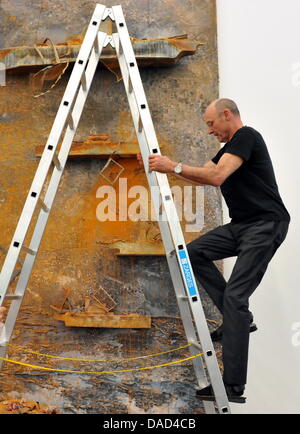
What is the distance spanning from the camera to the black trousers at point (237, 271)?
215 cm

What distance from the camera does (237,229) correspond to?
2391 mm

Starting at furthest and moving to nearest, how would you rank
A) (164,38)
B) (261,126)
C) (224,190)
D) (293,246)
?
(164,38) → (261,126) → (293,246) → (224,190)

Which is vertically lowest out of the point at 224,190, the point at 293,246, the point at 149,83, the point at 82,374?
the point at 82,374

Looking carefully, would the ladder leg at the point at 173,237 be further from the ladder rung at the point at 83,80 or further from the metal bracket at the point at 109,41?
the ladder rung at the point at 83,80

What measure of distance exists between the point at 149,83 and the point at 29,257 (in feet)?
4.26

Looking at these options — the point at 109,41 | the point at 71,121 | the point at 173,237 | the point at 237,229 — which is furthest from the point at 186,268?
the point at 109,41

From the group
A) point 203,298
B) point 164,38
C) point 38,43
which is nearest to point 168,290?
point 203,298

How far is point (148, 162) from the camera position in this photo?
8.13 ft

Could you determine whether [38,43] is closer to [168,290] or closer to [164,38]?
[164,38]

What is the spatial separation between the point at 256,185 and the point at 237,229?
0.21 m

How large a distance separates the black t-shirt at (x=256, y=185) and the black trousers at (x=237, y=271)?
0.14 ft

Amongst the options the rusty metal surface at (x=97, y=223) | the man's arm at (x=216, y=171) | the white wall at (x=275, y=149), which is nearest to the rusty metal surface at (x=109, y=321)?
the rusty metal surface at (x=97, y=223)

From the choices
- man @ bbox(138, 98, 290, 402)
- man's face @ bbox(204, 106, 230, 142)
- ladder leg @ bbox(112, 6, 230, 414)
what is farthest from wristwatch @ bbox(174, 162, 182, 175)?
man's face @ bbox(204, 106, 230, 142)

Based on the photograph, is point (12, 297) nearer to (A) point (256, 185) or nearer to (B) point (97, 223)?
(B) point (97, 223)
